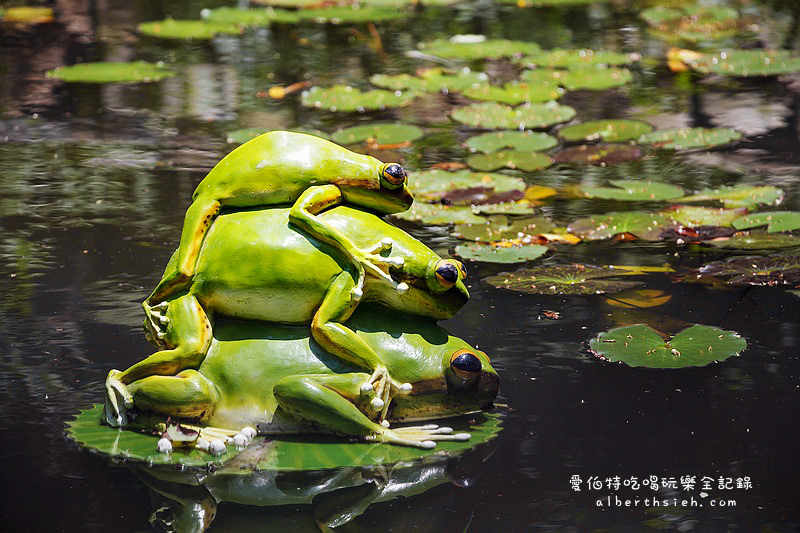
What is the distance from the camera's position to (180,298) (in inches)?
A: 117

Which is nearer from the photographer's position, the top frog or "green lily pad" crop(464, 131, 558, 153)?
the top frog

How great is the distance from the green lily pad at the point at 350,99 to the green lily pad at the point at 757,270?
293 centimetres

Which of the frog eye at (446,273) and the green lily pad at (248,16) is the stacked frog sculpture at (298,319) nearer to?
the frog eye at (446,273)

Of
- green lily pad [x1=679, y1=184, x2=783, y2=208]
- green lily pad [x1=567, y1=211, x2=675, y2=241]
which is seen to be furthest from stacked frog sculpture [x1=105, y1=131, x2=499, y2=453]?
green lily pad [x1=679, y1=184, x2=783, y2=208]

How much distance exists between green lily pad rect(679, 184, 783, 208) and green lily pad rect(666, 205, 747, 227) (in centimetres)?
10

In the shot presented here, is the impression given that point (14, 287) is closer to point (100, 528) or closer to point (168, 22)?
point (100, 528)

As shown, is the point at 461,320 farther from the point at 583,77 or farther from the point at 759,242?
the point at 583,77

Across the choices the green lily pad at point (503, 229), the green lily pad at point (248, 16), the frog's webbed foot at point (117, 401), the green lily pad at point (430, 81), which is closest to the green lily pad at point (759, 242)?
the green lily pad at point (503, 229)

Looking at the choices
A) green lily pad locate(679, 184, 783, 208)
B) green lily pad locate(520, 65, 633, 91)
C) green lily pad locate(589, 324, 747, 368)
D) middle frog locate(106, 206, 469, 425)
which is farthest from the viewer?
green lily pad locate(520, 65, 633, 91)

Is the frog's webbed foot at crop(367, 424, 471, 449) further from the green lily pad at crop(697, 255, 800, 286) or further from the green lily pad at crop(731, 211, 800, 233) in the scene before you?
the green lily pad at crop(731, 211, 800, 233)

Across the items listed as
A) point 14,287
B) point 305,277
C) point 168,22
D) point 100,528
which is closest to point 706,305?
point 305,277

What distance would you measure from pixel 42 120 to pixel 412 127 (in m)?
2.18

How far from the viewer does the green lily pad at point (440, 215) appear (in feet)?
15.6

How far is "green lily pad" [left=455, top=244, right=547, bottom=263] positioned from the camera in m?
4.26
